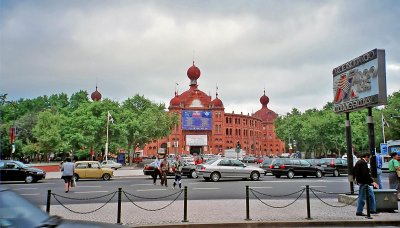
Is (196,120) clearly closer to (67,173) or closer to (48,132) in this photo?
(48,132)

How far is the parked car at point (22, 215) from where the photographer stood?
4453 millimetres

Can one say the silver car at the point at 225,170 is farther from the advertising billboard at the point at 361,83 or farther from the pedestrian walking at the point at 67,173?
the advertising billboard at the point at 361,83

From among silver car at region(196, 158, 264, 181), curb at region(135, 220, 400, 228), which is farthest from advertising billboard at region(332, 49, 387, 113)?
silver car at region(196, 158, 264, 181)

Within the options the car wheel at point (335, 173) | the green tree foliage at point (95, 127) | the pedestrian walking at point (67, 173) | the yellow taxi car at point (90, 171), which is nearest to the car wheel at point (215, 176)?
the yellow taxi car at point (90, 171)

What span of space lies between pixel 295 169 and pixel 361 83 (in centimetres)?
1549

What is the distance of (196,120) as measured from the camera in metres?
99.1

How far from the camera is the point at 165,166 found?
22.6 meters

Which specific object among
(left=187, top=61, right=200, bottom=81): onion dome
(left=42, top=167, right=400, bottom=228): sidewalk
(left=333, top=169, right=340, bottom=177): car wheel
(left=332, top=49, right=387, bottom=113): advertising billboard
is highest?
(left=187, top=61, right=200, bottom=81): onion dome

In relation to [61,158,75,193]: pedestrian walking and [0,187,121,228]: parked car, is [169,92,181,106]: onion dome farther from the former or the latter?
[0,187,121,228]: parked car

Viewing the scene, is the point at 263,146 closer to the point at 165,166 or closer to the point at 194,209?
the point at 165,166

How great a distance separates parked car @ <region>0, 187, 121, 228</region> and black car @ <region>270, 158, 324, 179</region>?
26.0m

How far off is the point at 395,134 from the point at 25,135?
217 feet

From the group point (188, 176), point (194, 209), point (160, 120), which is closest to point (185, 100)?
point (160, 120)

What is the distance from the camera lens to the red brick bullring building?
99688 mm
